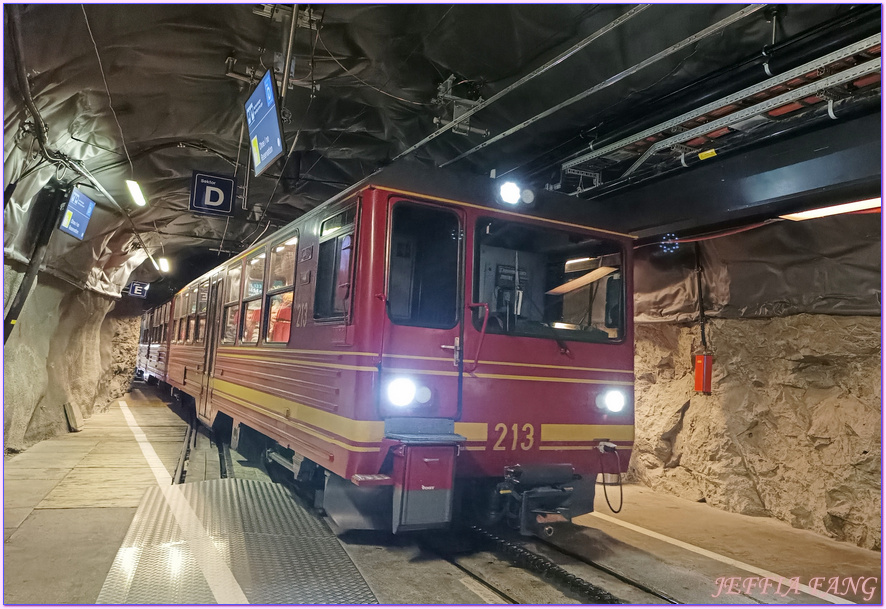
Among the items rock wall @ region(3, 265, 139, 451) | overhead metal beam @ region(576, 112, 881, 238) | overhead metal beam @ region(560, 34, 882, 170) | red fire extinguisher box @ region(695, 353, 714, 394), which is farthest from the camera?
rock wall @ region(3, 265, 139, 451)

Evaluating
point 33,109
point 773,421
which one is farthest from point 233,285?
point 773,421

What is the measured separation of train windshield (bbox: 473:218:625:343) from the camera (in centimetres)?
486

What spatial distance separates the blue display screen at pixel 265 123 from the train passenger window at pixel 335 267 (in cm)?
107

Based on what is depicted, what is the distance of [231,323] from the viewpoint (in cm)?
755

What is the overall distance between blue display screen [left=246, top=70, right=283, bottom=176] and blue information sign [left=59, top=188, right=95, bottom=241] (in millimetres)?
3470

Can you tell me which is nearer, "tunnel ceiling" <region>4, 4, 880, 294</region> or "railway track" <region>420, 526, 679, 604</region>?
"railway track" <region>420, 526, 679, 604</region>

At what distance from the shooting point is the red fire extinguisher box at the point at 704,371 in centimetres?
664

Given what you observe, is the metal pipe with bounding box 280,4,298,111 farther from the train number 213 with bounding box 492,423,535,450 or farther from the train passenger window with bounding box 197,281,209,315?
the train passenger window with bounding box 197,281,209,315

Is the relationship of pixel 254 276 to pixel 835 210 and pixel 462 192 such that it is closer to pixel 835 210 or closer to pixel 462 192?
pixel 462 192

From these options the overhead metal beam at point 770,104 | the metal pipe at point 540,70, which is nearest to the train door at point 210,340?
the metal pipe at point 540,70

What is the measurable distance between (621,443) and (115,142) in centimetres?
691

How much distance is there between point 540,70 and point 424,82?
5.11ft

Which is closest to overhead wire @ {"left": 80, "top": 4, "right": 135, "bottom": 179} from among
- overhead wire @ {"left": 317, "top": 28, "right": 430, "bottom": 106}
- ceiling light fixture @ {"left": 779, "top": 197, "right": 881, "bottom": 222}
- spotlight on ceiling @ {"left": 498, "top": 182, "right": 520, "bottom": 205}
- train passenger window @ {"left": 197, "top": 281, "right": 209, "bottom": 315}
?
overhead wire @ {"left": 317, "top": 28, "right": 430, "bottom": 106}

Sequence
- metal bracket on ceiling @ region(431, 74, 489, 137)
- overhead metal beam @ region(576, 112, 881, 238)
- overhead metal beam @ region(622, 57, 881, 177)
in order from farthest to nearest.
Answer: metal bracket on ceiling @ region(431, 74, 489, 137) < overhead metal beam @ region(576, 112, 881, 238) < overhead metal beam @ region(622, 57, 881, 177)
